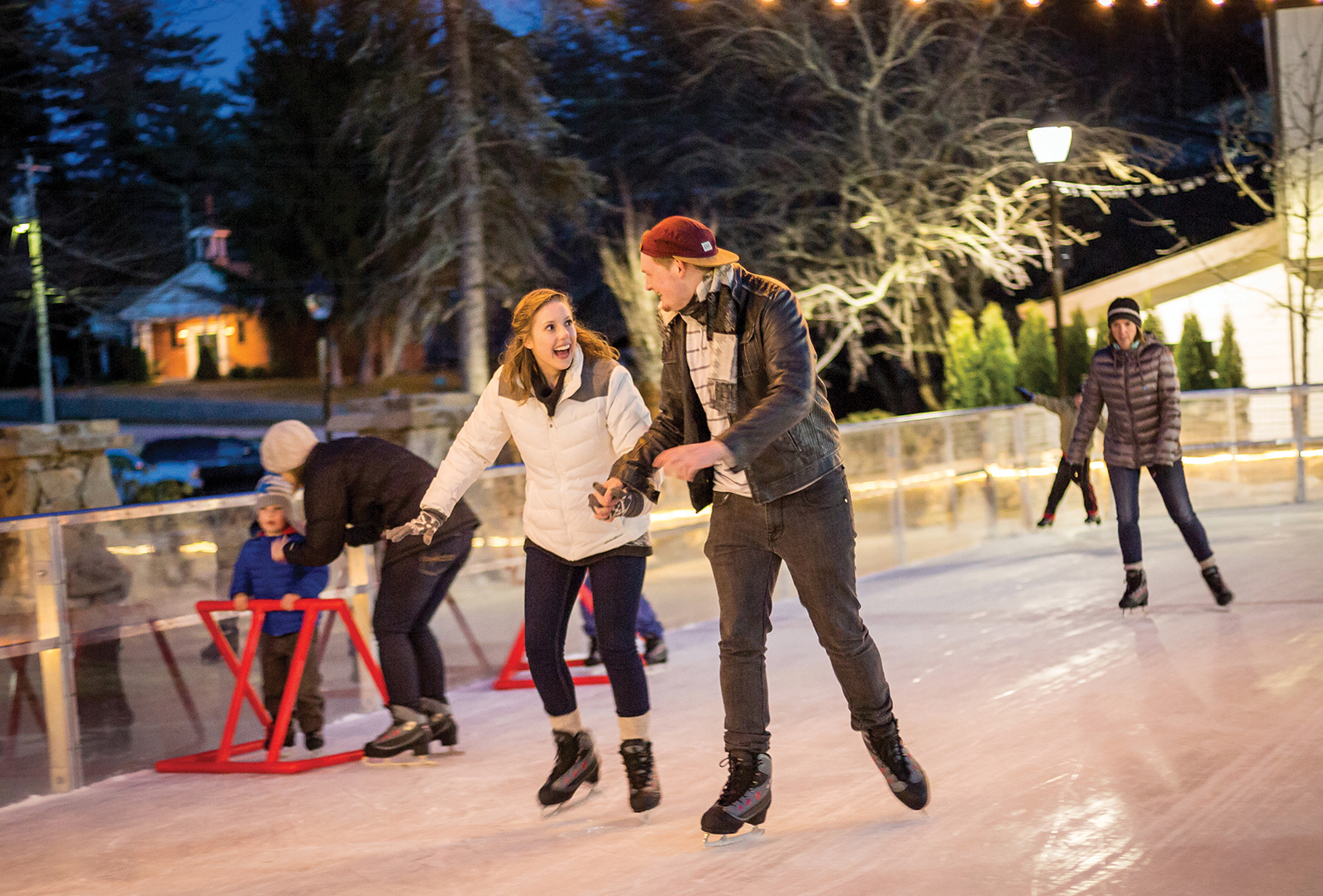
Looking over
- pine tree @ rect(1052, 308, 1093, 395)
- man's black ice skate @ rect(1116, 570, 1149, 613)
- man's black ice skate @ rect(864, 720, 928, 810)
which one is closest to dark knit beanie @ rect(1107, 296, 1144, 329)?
man's black ice skate @ rect(1116, 570, 1149, 613)

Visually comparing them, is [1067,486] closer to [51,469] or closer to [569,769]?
[569,769]

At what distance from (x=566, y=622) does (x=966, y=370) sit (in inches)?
633

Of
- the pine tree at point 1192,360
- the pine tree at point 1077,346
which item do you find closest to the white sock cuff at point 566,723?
the pine tree at point 1192,360

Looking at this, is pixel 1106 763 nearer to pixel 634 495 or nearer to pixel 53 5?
pixel 634 495

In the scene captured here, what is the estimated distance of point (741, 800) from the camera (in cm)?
410

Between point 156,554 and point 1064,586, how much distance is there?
5538 mm

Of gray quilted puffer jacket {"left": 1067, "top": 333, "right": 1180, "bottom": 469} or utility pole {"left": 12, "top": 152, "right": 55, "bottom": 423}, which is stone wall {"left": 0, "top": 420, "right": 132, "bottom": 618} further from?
gray quilted puffer jacket {"left": 1067, "top": 333, "right": 1180, "bottom": 469}

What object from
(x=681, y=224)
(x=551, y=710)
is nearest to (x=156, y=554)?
(x=551, y=710)

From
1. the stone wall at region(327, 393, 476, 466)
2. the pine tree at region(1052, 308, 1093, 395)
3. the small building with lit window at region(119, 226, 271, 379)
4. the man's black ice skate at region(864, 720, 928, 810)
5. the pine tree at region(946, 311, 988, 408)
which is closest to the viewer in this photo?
the man's black ice skate at region(864, 720, 928, 810)

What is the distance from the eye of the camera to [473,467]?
16.5 feet

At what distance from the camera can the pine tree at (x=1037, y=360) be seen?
19984 millimetres

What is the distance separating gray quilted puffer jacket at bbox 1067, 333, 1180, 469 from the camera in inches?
292

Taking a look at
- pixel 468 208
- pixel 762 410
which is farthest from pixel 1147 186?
pixel 762 410

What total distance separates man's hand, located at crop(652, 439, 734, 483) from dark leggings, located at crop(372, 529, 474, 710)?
196 cm
